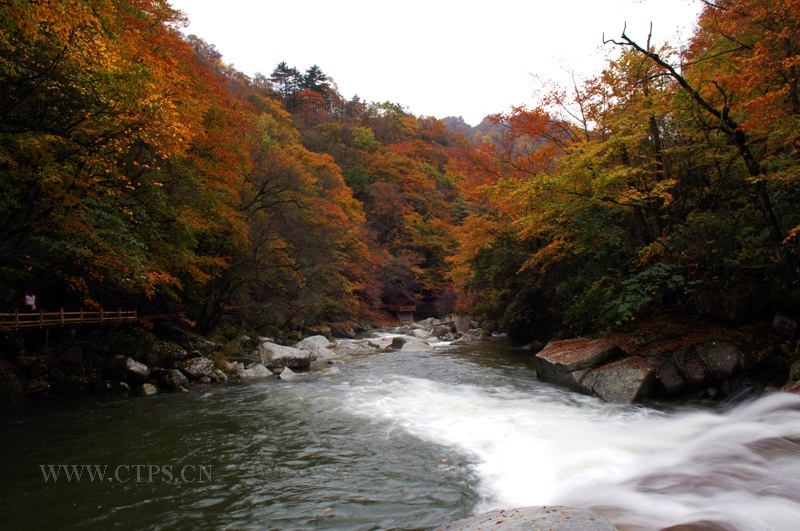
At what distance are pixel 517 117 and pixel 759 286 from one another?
9.78 m

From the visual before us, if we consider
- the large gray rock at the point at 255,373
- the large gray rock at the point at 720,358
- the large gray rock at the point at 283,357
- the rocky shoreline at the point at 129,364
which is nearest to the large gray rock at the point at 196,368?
the rocky shoreline at the point at 129,364

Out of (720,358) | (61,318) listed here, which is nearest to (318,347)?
(61,318)

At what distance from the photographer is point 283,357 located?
1441 cm

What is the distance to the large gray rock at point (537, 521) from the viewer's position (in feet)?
12.1

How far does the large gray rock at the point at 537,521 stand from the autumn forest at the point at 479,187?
6375 millimetres

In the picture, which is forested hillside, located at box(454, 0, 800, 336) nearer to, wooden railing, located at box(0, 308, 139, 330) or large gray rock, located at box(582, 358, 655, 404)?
large gray rock, located at box(582, 358, 655, 404)

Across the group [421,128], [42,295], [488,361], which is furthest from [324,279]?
[421,128]

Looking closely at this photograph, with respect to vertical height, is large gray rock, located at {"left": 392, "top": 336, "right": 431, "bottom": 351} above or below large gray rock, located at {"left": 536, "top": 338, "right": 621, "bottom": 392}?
below

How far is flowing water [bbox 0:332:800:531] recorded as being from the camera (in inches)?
185

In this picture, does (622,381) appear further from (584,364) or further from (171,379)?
(171,379)

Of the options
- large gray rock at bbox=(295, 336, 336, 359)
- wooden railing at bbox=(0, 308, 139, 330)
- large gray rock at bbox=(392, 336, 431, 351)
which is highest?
wooden railing at bbox=(0, 308, 139, 330)

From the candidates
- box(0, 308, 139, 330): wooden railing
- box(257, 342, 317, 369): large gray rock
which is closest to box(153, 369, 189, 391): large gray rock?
box(0, 308, 139, 330): wooden railing

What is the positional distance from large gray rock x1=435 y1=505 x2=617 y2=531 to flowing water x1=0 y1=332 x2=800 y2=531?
59 cm

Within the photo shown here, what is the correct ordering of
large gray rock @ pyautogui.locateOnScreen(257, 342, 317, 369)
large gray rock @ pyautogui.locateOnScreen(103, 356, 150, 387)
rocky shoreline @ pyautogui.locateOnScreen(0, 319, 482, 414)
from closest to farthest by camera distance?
rocky shoreline @ pyautogui.locateOnScreen(0, 319, 482, 414), large gray rock @ pyautogui.locateOnScreen(103, 356, 150, 387), large gray rock @ pyautogui.locateOnScreen(257, 342, 317, 369)
